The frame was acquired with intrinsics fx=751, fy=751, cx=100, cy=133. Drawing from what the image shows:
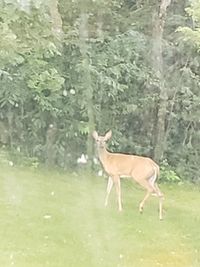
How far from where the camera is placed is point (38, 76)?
17.2 feet

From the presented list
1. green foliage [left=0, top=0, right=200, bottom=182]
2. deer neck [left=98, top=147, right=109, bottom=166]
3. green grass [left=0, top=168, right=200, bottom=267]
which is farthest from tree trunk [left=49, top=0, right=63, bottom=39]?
green grass [left=0, top=168, right=200, bottom=267]

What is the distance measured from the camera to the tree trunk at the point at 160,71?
5.46m

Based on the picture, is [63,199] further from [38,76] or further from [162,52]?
[162,52]

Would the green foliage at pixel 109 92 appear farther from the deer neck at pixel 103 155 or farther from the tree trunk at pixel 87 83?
the deer neck at pixel 103 155

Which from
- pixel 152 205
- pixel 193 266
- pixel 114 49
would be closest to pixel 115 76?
pixel 114 49

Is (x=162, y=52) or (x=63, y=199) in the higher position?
(x=162, y=52)

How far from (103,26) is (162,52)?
496 millimetres

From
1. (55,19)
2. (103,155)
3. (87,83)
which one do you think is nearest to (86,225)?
(103,155)

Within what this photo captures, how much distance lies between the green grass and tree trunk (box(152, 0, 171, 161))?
70cm

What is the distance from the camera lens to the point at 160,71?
5574 millimetres

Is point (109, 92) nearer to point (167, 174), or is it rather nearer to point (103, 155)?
point (167, 174)

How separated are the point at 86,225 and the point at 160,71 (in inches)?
77.6

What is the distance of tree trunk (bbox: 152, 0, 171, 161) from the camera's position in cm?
546

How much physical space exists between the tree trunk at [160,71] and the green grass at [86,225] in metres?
0.70
